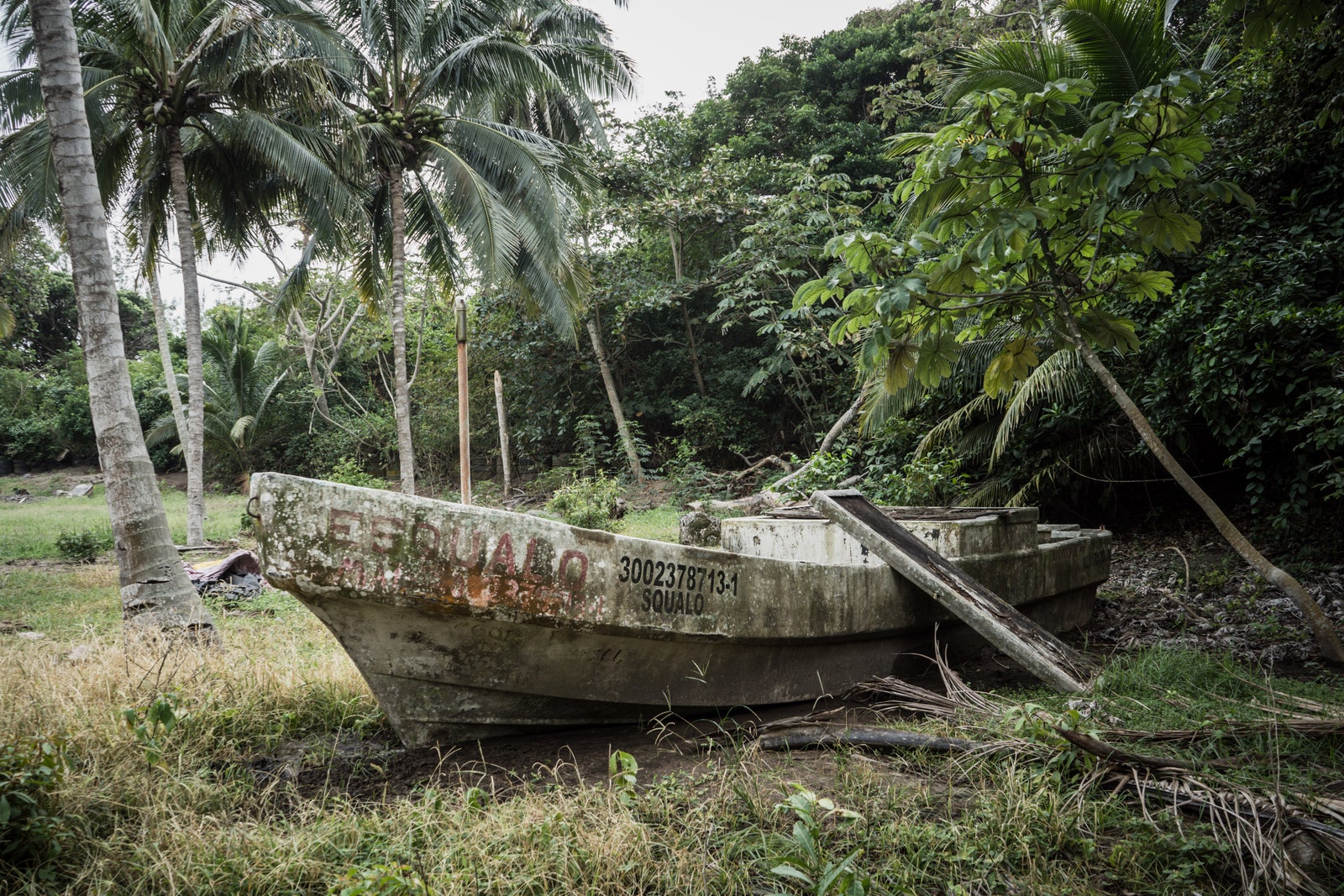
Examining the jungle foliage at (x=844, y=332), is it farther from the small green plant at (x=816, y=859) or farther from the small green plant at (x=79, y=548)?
the small green plant at (x=79, y=548)

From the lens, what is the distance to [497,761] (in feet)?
9.81

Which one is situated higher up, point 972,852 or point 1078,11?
point 1078,11

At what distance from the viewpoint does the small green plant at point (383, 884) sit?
1789mm

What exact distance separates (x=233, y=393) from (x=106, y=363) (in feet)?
55.2

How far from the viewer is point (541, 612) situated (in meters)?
2.76

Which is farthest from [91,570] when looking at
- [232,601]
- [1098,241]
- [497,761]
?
[1098,241]

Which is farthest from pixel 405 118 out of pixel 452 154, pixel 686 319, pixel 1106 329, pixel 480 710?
pixel 480 710

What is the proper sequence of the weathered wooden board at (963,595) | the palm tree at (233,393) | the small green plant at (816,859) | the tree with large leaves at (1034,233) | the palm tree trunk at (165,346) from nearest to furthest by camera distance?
the small green plant at (816,859) → the tree with large leaves at (1034,233) → the weathered wooden board at (963,595) → the palm tree trunk at (165,346) → the palm tree at (233,393)

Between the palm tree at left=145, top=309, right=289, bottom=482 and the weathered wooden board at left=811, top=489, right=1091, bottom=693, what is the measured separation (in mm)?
18426

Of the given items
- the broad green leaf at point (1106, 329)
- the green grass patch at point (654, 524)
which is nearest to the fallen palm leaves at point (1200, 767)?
the broad green leaf at point (1106, 329)

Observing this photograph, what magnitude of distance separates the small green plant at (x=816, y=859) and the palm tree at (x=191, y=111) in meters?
9.80

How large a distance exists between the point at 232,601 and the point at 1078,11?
8.84 m

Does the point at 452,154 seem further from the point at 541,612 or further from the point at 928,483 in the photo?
the point at 541,612

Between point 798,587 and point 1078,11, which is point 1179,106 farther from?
point 1078,11
